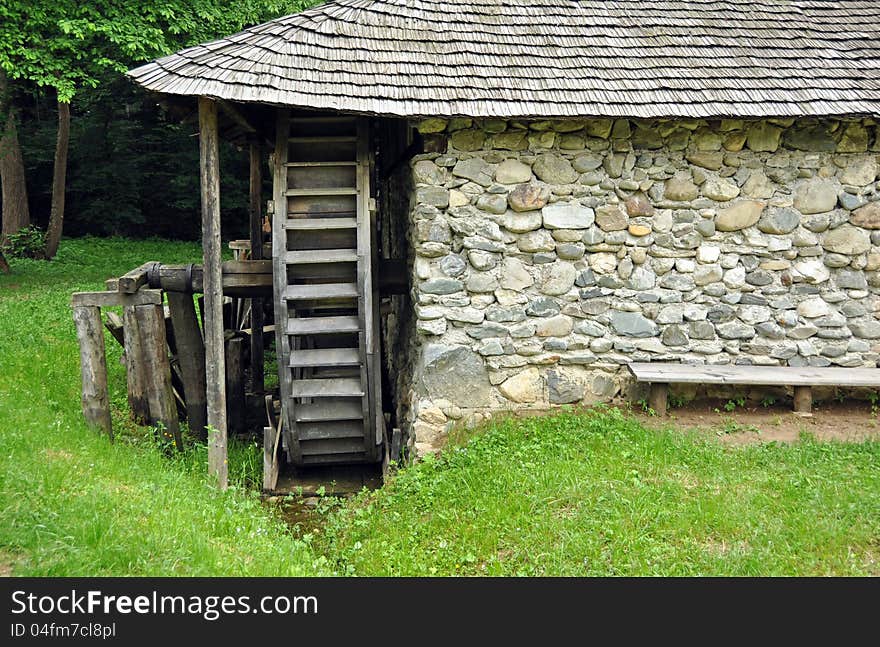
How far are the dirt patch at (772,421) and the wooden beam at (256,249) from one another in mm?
4242

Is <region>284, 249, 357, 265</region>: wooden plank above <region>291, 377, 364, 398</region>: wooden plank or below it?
above

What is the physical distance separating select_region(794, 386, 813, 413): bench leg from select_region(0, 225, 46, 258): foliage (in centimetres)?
1342

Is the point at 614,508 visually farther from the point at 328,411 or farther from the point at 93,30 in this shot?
the point at 93,30

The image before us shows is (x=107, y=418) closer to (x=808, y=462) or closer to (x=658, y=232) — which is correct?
(x=658, y=232)

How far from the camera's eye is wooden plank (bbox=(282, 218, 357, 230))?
605 centimetres

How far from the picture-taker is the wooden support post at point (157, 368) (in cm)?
619

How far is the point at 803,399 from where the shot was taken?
6137 millimetres

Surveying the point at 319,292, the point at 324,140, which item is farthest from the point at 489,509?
the point at 324,140

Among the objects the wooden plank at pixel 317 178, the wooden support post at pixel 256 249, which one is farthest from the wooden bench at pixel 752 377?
the wooden support post at pixel 256 249

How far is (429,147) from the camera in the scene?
5.92 m

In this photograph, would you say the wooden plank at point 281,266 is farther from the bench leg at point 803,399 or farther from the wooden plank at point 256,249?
the bench leg at point 803,399

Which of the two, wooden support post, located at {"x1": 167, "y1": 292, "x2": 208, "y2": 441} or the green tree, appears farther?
the green tree

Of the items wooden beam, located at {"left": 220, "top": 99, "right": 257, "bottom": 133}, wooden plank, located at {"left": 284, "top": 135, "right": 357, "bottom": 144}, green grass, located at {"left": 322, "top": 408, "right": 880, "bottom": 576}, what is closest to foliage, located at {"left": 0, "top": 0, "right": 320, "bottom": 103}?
wooden beam, located at {"left": 220, "top": 99, "right": 257, "bottom": 133}

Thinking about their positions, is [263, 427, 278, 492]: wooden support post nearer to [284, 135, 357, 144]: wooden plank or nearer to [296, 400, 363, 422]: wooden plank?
[296, 400, 363, 422]: wooden plank
